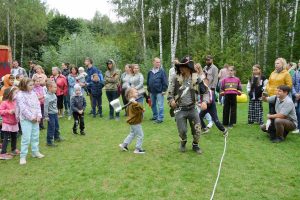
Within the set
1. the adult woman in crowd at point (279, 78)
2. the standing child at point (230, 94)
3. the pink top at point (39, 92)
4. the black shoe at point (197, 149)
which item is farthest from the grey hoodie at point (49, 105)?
the adult woman in crowd at point (279, 78)

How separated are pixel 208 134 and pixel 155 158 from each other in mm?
2476

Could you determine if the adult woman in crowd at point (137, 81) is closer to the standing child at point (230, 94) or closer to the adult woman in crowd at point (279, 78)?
the standing child at point (230, 94)

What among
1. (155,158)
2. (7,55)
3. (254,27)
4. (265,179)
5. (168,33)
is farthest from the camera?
(168,33)

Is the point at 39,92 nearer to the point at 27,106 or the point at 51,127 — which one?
the point at 51,127

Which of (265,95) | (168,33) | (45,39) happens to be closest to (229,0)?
(168,33)

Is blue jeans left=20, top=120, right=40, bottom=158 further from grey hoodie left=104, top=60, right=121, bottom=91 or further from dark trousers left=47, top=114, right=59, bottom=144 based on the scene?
grey hoodie left=104, top=60, right=121, bottom=91

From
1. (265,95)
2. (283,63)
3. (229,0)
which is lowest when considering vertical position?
(265,95)

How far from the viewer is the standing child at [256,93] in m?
9.86

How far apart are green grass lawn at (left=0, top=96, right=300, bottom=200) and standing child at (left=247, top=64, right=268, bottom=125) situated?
1606 millimetres

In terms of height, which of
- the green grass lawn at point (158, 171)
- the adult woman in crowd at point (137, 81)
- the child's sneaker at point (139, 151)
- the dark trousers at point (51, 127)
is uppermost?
the adult woman in crowd at point (137, 81)

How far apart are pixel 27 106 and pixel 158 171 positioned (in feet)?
9.42

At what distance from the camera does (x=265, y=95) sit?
9.01 metres

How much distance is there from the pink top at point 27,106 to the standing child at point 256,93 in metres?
6.26

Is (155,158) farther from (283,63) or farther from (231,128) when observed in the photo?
(283,63)
